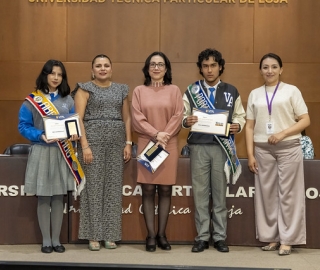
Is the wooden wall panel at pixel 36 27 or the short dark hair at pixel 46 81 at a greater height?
the wooden wall panel at pixel 36 27

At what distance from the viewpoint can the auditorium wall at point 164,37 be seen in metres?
6.50

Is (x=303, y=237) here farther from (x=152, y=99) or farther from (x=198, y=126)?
(x=152, y=99)

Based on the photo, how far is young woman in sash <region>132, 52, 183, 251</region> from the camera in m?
4.25

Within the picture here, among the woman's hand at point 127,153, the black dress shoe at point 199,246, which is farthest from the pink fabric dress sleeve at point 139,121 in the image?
the black dress shoe at point 199,246

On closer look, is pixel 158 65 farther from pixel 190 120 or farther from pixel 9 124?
pixel 9 124

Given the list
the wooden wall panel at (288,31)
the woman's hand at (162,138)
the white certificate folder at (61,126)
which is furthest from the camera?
Answer: the wooden wall panel at (288,31)

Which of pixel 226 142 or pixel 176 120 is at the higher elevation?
pixel 176 120

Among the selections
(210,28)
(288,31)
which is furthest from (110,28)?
(288,31)

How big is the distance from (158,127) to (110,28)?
8.69 ft

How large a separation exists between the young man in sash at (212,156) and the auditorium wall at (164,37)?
226cm

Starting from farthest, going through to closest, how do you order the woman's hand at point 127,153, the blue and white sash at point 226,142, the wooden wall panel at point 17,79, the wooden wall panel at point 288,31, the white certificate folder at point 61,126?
the wooden wall panel at point 17,79 < the wooden wall panel at point 288,31 < the woman's hand at point 127,153 < the blue and white sash at point 226,142 < the white certificate folder at point 61,126

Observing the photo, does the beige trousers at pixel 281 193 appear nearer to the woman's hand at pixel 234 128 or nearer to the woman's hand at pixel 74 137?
the woman's hand at pixel 234 128

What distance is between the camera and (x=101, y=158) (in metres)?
4.33

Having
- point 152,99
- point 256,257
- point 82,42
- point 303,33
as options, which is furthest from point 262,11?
point 256,257
